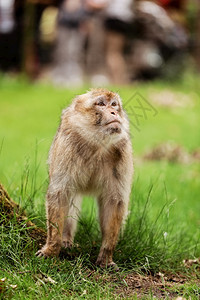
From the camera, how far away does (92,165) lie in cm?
398

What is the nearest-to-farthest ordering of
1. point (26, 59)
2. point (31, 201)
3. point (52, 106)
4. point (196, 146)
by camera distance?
1. point (31, 201)
2. point (196, 146)
3. point (52, 106)
4. point (26, 59)

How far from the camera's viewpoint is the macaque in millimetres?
3906

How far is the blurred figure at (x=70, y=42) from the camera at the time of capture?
629 inches

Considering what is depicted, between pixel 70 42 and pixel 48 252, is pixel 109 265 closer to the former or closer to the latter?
pixel 48 252

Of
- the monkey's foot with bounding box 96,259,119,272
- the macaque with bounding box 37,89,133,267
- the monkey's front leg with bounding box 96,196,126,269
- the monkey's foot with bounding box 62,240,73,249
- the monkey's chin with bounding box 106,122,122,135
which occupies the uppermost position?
the monkey's chin with bounding box 106,122,122,135

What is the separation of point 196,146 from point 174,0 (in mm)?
10206

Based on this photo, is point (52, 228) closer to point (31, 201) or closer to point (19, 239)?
point (19, 239)

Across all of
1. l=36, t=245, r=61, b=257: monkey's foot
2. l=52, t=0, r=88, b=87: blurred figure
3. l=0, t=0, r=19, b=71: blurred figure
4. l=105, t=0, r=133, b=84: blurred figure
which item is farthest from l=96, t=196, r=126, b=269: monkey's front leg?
l=0, t=0, r=19, b=71: blurred figure

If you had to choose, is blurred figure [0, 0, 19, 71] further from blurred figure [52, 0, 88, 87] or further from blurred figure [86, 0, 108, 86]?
blurred figure [86, 0, 108, 86]

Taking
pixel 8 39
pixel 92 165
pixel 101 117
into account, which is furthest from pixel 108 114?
pixel 8 39

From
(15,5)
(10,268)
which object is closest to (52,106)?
(15,5)

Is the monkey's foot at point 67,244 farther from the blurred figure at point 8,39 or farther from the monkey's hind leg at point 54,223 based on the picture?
the blurred figure at point 8,39

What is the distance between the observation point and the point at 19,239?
390cm

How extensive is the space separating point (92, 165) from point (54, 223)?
1.68 feet
